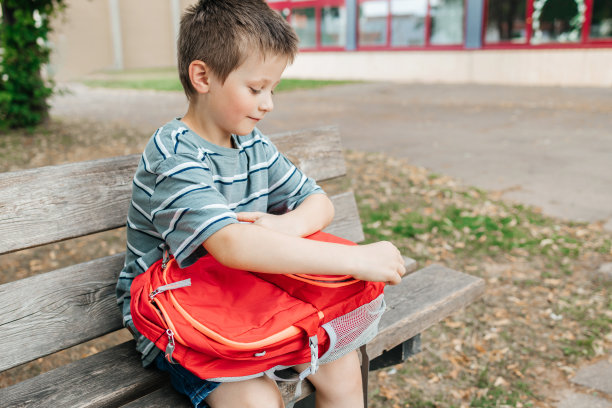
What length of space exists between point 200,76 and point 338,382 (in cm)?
97

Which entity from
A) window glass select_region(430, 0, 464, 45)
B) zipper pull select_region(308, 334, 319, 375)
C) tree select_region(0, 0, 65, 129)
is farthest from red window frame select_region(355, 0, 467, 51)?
zipper pull select_region(308, 334, 319, 375)

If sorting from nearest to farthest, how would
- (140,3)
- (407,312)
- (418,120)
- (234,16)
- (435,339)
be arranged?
1. (234,16)
2. (407,312)
3. (435,339)
4. (418,120)
5. (140,3)

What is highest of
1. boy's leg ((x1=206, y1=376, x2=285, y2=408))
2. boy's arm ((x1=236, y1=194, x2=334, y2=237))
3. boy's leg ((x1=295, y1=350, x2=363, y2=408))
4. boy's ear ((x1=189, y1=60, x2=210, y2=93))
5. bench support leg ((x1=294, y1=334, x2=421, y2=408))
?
boy's ear ((x1=189, y1=60, x2=210, y2=93))

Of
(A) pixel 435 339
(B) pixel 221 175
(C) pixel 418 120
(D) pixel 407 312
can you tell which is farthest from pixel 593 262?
(C) pixel 418 120

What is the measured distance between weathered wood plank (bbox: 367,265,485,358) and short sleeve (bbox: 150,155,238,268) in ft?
2.56

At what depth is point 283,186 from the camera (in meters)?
1.91

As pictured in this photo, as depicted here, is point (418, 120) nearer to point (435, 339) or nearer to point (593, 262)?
point (593, 262)

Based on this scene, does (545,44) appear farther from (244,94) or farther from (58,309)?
(58,309)

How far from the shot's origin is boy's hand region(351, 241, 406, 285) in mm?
1509

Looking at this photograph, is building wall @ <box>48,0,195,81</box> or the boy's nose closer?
the boy's nose

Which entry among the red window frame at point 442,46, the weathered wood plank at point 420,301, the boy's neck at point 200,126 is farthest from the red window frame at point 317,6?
the boy's neck at point 200,126

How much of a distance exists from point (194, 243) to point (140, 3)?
2927cm

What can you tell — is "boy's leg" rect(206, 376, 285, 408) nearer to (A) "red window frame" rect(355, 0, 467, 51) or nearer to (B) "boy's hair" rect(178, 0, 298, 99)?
(B) "boy's hair" rect(178, 0, 298, 99)

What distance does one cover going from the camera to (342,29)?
64.5 ft
